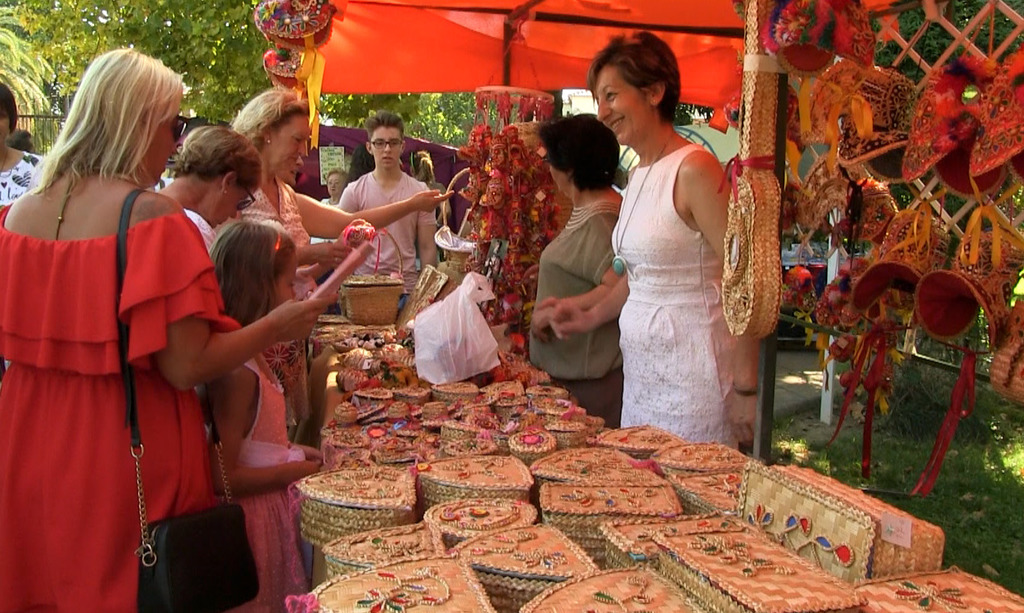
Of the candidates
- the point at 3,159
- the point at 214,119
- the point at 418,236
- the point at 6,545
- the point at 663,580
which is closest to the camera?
the point at 663,580

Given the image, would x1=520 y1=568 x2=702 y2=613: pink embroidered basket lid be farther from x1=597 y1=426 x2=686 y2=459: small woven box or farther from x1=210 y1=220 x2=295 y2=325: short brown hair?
x1=210 y1=220 x2=295 y2=325: short brown hair

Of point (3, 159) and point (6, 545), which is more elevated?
point (3, 159)

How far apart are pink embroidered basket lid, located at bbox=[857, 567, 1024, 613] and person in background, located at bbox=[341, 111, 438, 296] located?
3834 millimetres

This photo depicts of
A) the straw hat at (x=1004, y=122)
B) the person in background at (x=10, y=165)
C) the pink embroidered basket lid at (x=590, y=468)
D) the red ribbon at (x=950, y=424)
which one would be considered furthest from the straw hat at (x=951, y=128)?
the person in background at (x=10, y=165)

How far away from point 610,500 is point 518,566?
0.29 metres

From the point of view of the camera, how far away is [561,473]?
1.62 m

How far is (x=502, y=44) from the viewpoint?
4.82 m

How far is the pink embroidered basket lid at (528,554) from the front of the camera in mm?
1190

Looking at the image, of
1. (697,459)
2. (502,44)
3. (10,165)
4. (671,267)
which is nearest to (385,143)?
(502,44)

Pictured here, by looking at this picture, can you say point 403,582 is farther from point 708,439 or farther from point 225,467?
point 708,439

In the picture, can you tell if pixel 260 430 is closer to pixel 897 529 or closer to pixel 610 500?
pixel 610 500

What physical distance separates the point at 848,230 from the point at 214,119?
7.15m

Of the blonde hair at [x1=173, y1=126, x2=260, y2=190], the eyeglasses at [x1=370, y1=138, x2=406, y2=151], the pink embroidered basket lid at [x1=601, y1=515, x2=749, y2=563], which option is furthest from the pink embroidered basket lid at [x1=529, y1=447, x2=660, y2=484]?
the eyeglasses at [x1=370, y1=138, x2=406, y2=151]

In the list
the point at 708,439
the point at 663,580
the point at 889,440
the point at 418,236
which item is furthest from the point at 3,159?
the point at 889,440
